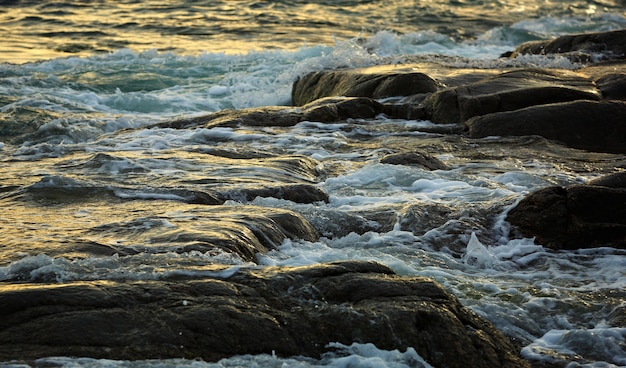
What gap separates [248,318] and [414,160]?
4.44 m

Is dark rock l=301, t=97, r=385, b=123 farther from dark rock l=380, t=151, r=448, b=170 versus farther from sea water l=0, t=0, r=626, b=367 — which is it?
dark rock l=380, t=151, r=448, b=170

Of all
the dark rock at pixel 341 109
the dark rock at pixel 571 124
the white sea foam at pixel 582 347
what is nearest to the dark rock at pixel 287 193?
the white sea foam at pixel 582 347

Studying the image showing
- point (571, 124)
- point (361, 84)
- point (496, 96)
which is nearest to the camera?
point (571, 124)

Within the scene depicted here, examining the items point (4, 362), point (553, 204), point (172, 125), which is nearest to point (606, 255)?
point (553, 204)

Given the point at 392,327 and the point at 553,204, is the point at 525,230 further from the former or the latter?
the point at 392,327

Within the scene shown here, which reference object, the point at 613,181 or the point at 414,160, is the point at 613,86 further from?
the point at 613,181

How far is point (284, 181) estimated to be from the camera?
693cm

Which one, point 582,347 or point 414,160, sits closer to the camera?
point 582,347

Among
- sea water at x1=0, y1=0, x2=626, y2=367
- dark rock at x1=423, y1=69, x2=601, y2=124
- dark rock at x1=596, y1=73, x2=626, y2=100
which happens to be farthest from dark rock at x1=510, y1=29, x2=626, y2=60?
dark rock at x1=423, y1=69, x2=601, y2=124

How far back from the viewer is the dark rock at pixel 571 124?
29.1 ft

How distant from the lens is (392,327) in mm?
3666

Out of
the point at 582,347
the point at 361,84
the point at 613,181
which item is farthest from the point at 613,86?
the point at 582,347

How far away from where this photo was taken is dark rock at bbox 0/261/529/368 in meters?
3.38

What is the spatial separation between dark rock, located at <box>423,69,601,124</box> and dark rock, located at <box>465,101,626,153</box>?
15.7 inches
